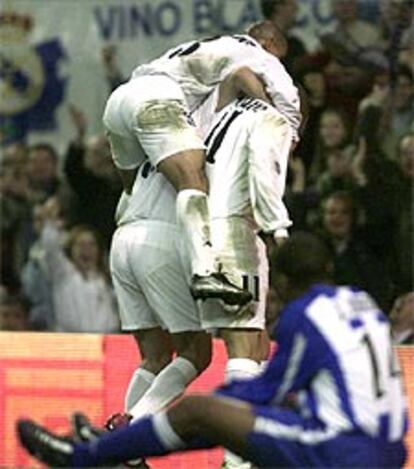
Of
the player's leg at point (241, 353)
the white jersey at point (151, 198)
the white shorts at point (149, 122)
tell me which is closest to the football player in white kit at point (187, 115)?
the white shorts at point (149, 122)

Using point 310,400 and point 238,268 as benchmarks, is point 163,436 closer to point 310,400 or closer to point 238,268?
point 310,400

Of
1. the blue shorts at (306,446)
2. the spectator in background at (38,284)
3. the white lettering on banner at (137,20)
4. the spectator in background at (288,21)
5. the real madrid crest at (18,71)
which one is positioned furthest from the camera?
the real madrid crest at (18,71)

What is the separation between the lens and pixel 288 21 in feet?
43.3

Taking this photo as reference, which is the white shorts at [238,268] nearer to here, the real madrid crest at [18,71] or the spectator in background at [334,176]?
the spectator in background at [334,176]

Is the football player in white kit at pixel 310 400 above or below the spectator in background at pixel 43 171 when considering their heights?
above

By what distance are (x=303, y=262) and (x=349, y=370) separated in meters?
0.51

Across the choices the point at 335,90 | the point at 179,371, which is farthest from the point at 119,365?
the point at 335,90

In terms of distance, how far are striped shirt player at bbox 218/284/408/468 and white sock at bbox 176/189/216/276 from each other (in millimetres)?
1618

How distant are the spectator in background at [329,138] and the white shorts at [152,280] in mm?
3899

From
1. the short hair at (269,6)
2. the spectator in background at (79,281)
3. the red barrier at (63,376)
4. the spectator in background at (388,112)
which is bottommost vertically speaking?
the spectator in background at (79,281)

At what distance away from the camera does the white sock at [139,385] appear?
951 cm

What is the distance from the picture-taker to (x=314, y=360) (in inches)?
283

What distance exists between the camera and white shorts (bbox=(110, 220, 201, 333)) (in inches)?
364

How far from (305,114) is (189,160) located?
1112mm
